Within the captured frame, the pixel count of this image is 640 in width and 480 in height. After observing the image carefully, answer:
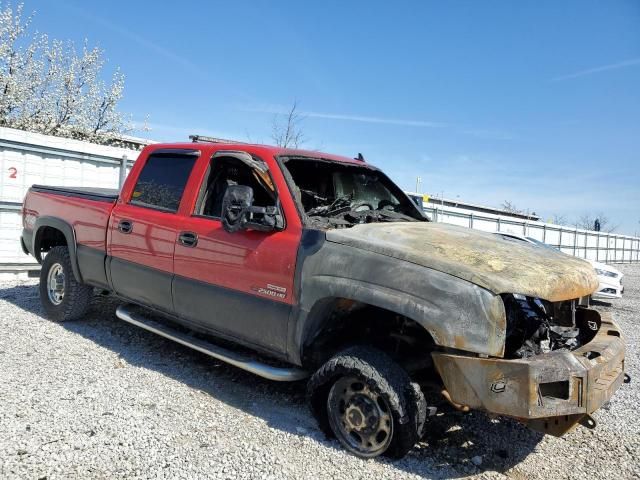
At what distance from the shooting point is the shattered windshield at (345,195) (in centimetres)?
380

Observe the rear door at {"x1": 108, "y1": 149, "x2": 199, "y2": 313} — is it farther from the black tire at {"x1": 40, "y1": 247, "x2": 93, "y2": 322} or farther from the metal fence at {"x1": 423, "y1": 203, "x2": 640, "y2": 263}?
the metal fence at {"x1": 423, "y1": 203, "x2": 640, "y2": 263}

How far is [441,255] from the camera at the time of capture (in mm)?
2938

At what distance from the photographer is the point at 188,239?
4023mm

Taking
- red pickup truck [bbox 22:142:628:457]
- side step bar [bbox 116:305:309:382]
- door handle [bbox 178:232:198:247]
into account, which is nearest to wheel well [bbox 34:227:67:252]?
red pickup truck [bbox 22:142:628:457]

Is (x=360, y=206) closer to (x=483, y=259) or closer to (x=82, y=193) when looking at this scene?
(x=483, y=259)

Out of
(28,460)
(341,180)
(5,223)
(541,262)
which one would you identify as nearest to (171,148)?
(341,180)

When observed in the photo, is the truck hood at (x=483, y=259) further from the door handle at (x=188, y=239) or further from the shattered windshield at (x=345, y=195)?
the door handle at (x=188, y=239)

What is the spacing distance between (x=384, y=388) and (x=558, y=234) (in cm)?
2292

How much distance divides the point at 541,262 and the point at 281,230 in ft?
5.63

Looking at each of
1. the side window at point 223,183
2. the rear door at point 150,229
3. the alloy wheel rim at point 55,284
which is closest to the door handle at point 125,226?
the rear door at point 150,229

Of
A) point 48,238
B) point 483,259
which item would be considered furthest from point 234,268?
point 48,238

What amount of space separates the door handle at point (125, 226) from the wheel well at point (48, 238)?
1543 mm

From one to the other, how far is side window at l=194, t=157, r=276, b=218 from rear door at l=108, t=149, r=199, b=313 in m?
0.25

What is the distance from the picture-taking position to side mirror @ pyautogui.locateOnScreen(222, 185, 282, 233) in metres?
3.44
